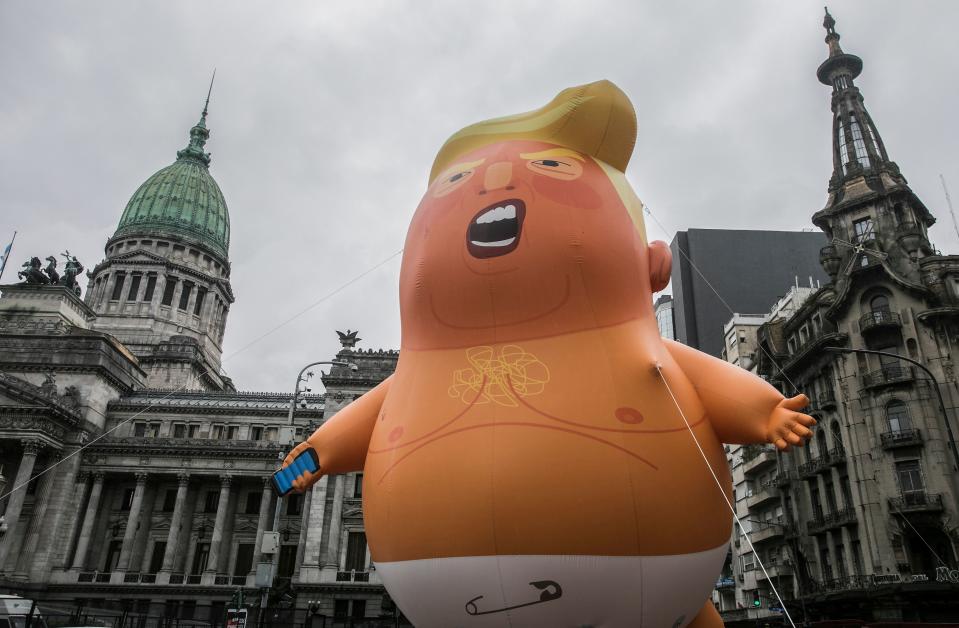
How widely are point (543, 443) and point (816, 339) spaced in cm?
3415

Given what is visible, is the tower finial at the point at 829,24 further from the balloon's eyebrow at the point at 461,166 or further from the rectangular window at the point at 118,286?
the rectangular window at the point at 118,286

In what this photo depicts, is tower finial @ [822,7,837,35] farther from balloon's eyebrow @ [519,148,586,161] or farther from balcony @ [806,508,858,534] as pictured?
balloon's eyebrow @ [519,148,586,161]

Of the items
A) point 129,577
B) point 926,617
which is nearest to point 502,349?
point 926,617

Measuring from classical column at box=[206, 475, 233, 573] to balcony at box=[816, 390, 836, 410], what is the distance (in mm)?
38451

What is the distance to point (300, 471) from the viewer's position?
1095 cm

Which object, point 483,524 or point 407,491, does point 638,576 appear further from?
point 407,491

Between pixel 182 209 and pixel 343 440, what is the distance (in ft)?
247

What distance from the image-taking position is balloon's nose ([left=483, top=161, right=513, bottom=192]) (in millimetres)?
9391

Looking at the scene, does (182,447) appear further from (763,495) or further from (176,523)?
(763,495)

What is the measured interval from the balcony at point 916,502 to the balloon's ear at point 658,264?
27.0 meters

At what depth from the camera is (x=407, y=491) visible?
8.33 meters

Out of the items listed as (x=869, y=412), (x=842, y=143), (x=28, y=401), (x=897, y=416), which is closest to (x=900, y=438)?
(x=897, y=416)

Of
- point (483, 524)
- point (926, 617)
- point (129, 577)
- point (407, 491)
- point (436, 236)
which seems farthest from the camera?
point (129, 577)

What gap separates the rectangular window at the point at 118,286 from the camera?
235ft
